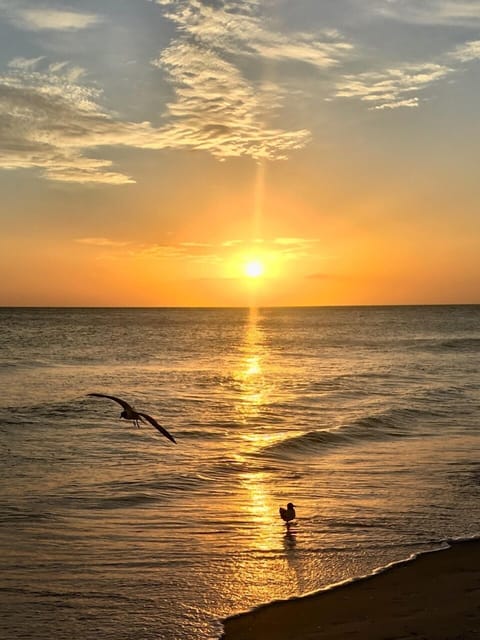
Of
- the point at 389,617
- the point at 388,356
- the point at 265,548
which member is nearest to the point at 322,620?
the point at 389,617

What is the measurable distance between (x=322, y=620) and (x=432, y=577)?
1935mm

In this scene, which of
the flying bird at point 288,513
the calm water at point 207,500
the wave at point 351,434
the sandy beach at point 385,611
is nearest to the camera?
the sandy beach at point 385,611

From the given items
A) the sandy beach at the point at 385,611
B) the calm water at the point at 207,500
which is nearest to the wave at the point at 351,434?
the calm water at the point at 207,500

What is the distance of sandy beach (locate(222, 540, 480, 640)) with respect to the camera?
742cm

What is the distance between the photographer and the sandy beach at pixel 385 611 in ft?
24.3

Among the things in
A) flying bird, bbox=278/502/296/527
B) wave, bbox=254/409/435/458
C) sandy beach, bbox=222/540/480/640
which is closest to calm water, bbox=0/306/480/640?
wave, bbox=254/409/435/458

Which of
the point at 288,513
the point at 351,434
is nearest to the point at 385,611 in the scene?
the point at 288,513

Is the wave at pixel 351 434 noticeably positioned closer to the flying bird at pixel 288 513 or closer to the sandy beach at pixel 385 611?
the flying bird at pixel 288 513

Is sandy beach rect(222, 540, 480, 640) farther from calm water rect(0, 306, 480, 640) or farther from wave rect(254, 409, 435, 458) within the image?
wave rect(254, 409, 435, 458)

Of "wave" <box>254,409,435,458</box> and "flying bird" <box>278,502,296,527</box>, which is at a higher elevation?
"wave" <box>254,409,435,458</box>

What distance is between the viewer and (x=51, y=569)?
924 cm

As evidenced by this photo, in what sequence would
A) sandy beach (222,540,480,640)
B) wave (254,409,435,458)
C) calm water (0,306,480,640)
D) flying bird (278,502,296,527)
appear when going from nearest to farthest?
sandy beach (222,540,480,640) < calm water (0,306,480,640) < flying bird (278,502,296,527) < wave (254,409,435,458)

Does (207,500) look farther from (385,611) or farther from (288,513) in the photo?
(385,611)

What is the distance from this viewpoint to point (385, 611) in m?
7.96
